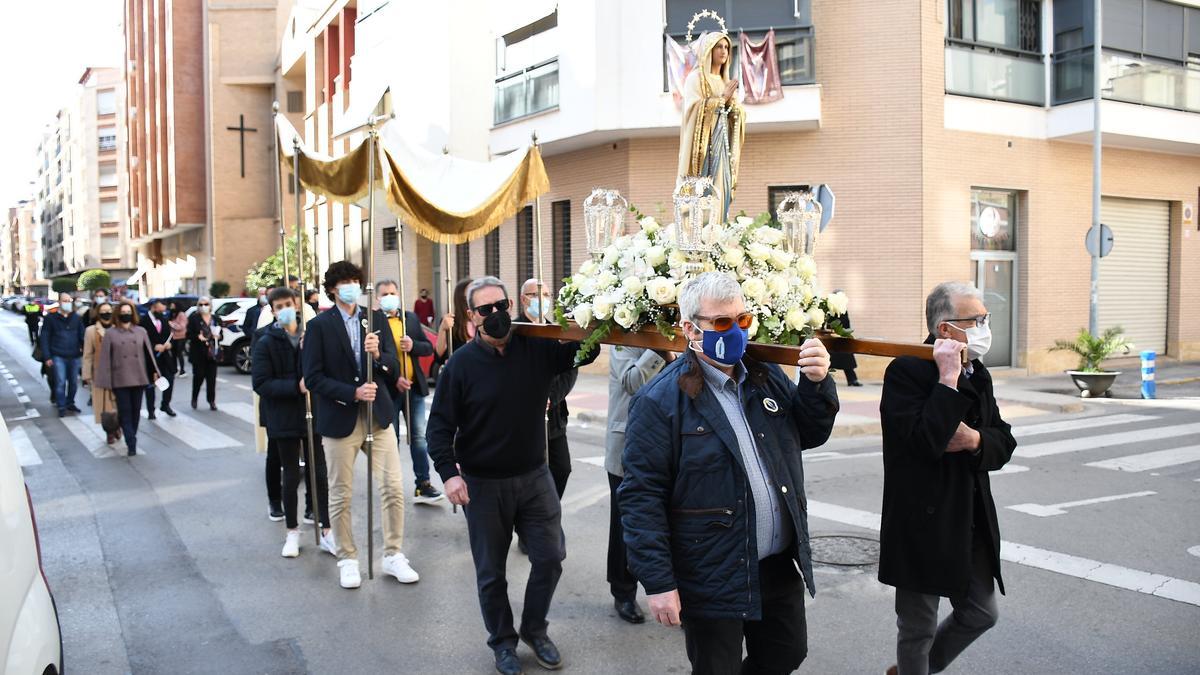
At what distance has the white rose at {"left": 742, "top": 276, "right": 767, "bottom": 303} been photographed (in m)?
3.64

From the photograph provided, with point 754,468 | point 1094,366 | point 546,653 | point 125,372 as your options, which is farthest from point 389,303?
point 1094,366

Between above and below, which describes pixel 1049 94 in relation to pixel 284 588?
above

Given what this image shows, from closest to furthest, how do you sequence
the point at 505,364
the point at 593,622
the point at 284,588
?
the point at 505,364 → the point at 593,622 → the point at 284,588

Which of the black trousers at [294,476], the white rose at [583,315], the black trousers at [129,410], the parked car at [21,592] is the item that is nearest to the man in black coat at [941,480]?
the white rose at [583,315]

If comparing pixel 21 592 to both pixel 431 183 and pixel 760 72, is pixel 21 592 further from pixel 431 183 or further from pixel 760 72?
pixel 760 72

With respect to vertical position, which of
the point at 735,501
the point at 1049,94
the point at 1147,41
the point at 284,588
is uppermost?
the point at 1147,41

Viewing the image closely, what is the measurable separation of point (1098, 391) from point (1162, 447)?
226 inches

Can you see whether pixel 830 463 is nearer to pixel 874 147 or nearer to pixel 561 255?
pixel 874 147

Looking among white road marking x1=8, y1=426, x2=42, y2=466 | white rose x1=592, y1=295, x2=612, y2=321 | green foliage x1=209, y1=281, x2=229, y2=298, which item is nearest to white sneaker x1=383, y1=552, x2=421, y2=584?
white rose x1=592, y1=295, x2=612, y2=321

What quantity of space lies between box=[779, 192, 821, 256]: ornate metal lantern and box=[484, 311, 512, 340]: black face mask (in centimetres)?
139

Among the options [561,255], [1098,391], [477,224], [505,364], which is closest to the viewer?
[505,364]

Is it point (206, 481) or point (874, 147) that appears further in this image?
point (874, 147)

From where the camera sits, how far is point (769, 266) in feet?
12.9

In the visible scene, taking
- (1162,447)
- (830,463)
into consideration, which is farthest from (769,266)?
(1162,447)
